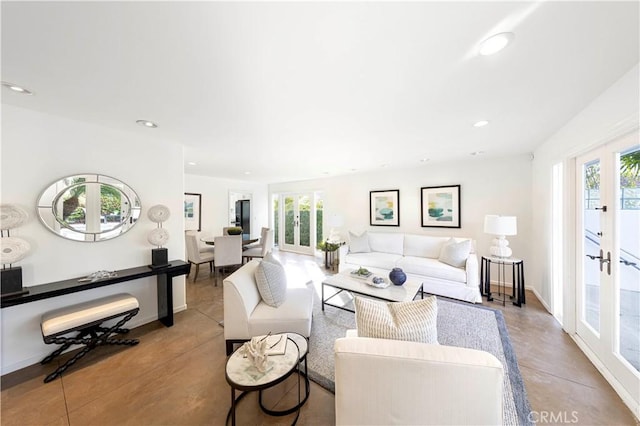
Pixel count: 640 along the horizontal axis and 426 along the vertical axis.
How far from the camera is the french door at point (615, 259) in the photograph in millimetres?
1630

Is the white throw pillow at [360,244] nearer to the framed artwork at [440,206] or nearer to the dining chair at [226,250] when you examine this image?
the framed artwork at [440,206]

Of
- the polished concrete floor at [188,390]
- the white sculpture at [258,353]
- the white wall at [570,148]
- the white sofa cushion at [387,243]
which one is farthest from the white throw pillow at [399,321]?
the white sofa cushion at [387,243]

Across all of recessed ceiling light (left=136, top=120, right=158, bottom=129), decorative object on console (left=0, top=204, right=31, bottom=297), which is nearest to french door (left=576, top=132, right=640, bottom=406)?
recessed ceiling light (left=136, top=120, right=158, bottom=129)

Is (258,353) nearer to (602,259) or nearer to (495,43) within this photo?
(495,43)

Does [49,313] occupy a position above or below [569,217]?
below

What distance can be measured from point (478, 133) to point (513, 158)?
182 centimetres

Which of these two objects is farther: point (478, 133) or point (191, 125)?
point (478, 133)

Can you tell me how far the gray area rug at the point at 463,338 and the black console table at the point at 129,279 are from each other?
184 centimetres

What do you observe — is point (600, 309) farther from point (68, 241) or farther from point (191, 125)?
point (68, 241)

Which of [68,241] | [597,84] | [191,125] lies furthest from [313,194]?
[597,84]

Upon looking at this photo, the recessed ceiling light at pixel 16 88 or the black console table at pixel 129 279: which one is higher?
the recessed ceiling light at pixel 16 88

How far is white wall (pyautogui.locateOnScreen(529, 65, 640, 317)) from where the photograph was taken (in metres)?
1.54

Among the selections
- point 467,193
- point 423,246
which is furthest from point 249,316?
point 467,193

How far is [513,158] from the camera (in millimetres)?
3814
